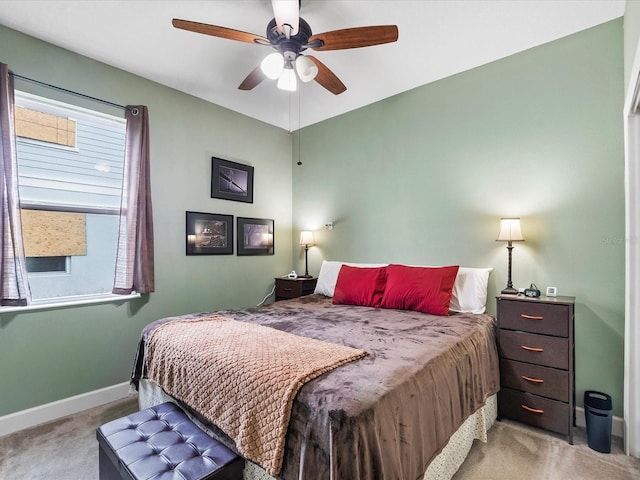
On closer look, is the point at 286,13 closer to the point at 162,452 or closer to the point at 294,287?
the point at 162,452

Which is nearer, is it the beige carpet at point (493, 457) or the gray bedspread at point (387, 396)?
the gray bedspread at point (387, 396)

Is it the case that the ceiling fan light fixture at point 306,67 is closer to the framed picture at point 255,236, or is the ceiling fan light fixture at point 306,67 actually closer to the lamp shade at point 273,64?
the lamp shade at point 273,64

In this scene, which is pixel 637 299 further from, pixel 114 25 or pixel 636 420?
pixel 114 25

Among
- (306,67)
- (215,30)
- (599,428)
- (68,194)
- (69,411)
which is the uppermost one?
(215,30)

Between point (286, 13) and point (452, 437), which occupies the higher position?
point (286, 13)

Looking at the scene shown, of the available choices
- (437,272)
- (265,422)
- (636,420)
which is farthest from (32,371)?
(636,420)

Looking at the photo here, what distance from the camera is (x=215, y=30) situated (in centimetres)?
190

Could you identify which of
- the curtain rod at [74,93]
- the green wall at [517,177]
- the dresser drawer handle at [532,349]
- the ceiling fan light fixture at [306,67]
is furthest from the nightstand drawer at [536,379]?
the curtain rod at [74,93]

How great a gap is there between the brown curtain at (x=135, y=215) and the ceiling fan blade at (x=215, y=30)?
4.34ft

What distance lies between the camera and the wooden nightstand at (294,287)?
12.8 feet

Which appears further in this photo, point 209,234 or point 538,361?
point 209,234

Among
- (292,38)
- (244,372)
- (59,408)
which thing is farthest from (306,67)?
(59,408)

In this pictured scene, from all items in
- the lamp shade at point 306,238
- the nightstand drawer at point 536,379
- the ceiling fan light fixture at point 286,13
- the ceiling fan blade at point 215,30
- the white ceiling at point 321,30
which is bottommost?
the nightstand drawer at point 536,379

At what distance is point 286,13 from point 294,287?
2790 mm
